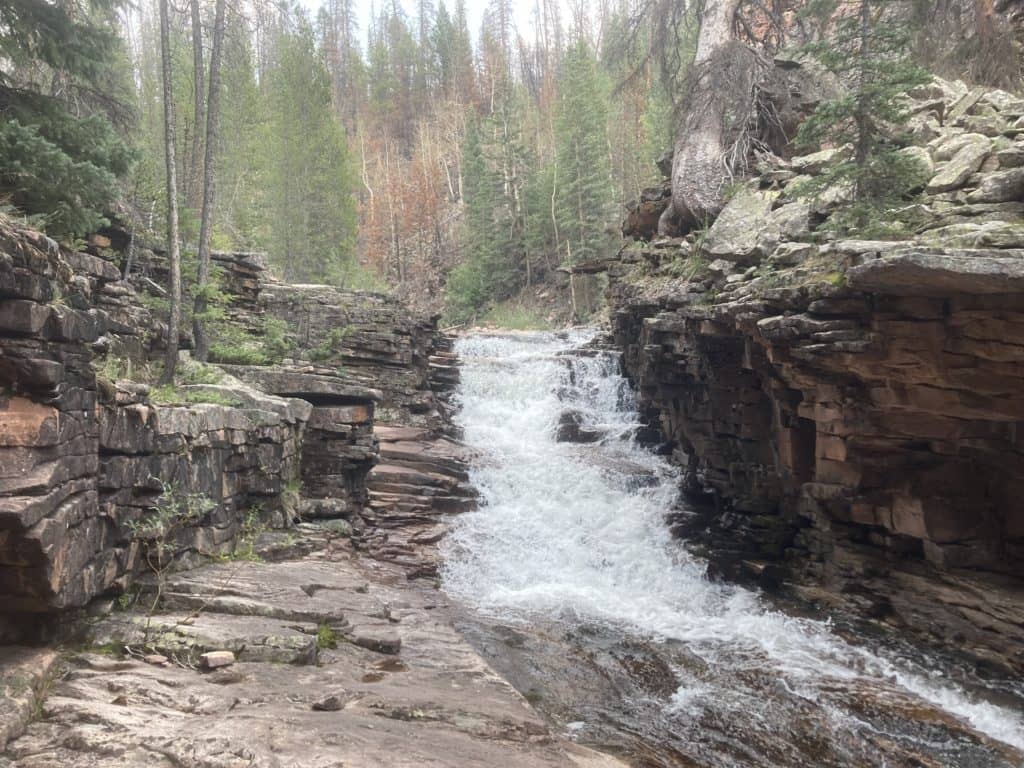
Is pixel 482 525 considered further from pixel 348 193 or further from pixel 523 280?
pixel 523 280

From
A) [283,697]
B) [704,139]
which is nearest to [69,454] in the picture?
[283,697]

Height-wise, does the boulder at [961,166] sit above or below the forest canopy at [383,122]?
below

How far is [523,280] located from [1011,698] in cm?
3115

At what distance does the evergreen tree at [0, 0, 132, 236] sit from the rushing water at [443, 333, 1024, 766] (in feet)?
25.5

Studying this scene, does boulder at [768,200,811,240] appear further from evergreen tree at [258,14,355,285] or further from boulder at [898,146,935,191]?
evergreen tree at [258,14,355,285]

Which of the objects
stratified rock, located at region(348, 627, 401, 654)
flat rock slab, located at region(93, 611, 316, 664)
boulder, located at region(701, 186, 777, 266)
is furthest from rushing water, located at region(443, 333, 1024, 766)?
boulder, located at region(701, 186, 777, 266)

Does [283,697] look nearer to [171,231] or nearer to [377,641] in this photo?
[377,641]

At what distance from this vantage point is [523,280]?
122 feet

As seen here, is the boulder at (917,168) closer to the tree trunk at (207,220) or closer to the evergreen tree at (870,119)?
the evergreen tree at (870,119)

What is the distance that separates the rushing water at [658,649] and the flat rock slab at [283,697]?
1.46 metres

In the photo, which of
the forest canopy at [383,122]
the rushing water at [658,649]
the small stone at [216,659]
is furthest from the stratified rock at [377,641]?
the forest canopy at [383,122]

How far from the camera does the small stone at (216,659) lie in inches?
209

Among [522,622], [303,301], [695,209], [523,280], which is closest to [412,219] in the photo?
[523,280]

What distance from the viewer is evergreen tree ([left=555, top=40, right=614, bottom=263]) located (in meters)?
31.8
